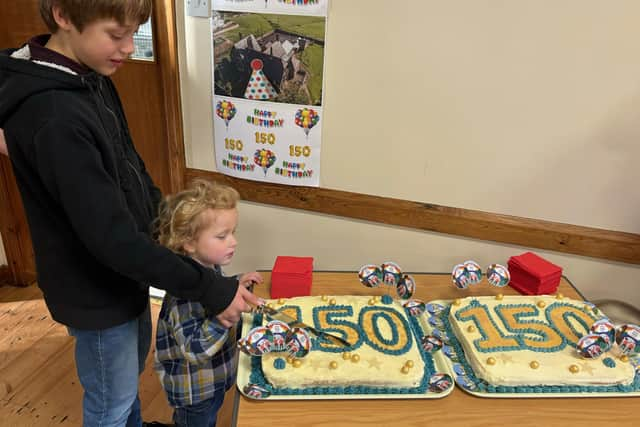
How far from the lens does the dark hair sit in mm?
843

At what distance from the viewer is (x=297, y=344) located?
0.98 m

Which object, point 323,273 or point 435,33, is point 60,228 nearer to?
point 323,273

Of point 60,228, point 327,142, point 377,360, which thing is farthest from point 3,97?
point 327,142

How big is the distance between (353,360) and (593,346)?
20.9 inches

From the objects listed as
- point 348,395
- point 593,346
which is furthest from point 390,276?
point 593,346

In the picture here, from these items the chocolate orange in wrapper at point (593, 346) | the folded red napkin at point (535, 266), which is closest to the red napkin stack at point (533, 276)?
the folded red napkin at point (535, 266)

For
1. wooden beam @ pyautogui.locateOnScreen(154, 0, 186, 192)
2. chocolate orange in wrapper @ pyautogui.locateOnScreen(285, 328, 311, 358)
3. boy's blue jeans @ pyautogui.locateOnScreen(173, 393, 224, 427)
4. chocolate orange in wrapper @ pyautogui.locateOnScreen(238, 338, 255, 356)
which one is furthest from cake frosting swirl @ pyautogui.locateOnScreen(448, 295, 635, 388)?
wooden beam @ pyautogui.locateOnScreen(154, 0, 186, 192)

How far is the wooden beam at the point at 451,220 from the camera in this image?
5.15 ft

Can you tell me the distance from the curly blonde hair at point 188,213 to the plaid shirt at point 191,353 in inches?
5.4

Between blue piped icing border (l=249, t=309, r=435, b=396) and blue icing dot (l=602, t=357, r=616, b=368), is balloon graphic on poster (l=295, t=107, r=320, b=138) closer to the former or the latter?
blue piped icing border (l=249, t=309, r=435, b=396)

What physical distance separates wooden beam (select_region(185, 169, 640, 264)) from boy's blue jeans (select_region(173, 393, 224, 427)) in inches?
32.7

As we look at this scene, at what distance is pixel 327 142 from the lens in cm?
172

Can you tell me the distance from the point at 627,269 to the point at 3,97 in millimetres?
1817

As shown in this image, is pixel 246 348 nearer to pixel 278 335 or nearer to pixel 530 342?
pixel 278 335
